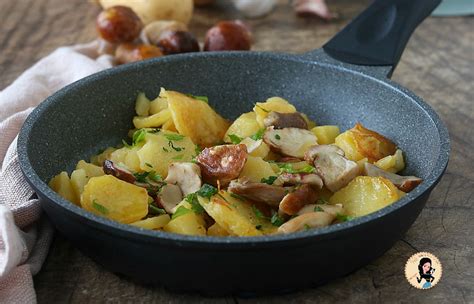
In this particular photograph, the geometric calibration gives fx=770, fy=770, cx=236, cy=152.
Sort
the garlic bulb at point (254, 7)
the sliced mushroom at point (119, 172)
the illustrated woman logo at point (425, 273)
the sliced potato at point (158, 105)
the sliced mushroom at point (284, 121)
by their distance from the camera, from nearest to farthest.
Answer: the illustrated woman logo at point (425, 273) < the sliced mushroom at point (119, 172) < the sliced mushroom at point (284, 121) < the sliced potato at point (158, 105) < the garlic bulb at point (254, 7)

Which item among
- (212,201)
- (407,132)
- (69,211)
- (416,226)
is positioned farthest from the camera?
(407,132)

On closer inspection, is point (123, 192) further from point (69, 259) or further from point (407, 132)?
point (407, 132)

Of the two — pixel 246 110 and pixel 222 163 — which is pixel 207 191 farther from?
pixel 246 110

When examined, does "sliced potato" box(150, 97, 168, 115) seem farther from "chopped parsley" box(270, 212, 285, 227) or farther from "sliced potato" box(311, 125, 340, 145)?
"chopped parsley" box(270, 212, 285, 227)

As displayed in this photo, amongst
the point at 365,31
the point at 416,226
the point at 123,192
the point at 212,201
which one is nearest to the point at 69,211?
the point at 123,192

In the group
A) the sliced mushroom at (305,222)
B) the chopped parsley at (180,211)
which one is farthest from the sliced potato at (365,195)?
the chopped parsley at (180,211)

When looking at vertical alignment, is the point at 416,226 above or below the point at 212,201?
below

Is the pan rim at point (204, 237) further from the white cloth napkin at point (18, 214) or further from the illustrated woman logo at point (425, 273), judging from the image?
the illustrated woman logo at point (425, 273)
